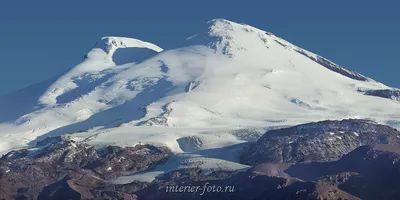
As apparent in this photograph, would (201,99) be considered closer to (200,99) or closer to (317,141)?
(200,99)

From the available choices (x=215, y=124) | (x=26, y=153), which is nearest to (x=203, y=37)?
(x=215, y=124)

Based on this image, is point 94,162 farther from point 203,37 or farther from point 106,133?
point 203,37

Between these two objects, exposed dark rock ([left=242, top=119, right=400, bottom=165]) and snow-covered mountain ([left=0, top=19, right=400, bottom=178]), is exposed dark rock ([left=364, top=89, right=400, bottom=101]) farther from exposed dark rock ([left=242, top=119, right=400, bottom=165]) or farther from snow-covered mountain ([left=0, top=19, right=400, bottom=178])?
exposed dark rock ([left=242, top=119, right=400, bottom=165])

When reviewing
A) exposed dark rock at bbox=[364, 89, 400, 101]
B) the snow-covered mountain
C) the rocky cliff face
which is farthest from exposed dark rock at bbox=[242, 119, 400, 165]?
exposed dark rock at bbox=[364, 89, 400, 101]

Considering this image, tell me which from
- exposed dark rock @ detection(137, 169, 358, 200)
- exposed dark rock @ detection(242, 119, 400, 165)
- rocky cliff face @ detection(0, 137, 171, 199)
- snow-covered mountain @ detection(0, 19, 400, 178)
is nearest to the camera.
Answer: exposed dark rock @ detection(137, 169, 358, 200)

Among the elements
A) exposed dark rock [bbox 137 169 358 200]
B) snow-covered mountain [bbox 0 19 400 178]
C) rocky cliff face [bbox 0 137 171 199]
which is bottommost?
Result: exposed dark rock [bbox 137 169 358 200]

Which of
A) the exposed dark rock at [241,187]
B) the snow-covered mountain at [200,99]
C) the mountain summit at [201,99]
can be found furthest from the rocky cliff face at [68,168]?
the mountain summit at [201,99]

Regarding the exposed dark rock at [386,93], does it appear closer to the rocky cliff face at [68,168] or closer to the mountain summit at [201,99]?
the mountain summit at [201,99]
